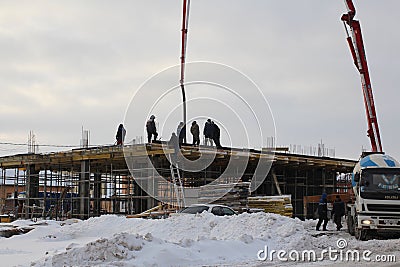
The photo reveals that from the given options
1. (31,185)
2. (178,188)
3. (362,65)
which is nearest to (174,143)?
(178,188)

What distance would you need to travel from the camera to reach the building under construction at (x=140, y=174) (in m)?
30.2

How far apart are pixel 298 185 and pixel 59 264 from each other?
98.4 feet

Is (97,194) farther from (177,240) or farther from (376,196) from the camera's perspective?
(376,196)

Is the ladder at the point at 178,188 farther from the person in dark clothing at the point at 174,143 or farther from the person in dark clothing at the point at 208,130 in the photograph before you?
→ the person in dark clothing at the point at 208,130

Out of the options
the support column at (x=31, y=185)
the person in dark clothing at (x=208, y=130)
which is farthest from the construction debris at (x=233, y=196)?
Answer: the support column at (x=31, y=185)

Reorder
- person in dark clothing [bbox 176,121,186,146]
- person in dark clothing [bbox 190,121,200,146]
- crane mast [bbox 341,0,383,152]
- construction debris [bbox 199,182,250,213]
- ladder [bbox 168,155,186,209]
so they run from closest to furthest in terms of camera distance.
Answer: crane mast [bbox 341,0,383,152], construction debris [bbox 199,182,250,213], ladder [bbox 168,155,186,209], person in dark clothing [bbox 176,121,186,146], person in dark clothing [bbox 190,121,200,146]

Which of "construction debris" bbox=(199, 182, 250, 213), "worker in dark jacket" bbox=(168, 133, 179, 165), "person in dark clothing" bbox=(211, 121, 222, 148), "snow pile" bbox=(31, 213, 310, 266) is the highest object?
"person in dark clothing" bbox=(211, 121, 222, 148)

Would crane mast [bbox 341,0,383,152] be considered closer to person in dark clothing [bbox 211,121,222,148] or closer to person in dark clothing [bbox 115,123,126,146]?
person in dark clothing [bbox 211,121,222,148]

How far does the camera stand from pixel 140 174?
30766 millimetres

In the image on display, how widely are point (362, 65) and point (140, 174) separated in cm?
1297

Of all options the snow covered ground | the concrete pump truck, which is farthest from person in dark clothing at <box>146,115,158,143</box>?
the concrete pump truck

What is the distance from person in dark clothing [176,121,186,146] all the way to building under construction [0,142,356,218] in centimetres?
90

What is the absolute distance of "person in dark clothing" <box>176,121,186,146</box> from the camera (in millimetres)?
29723

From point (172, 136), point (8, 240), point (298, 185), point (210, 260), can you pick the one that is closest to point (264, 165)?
point (298, 185)
